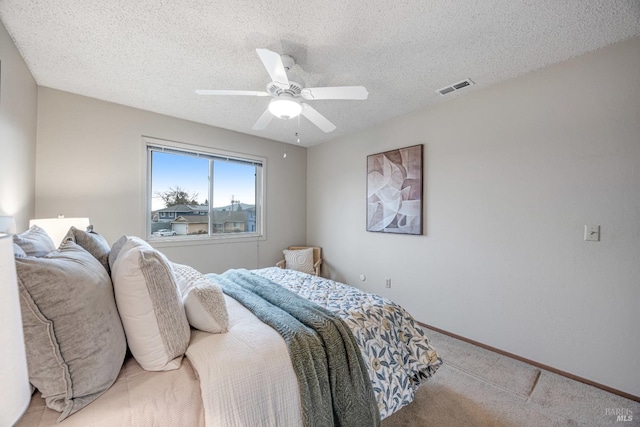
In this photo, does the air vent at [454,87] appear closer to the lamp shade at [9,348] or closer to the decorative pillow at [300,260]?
the decorative pillow at [300,260]

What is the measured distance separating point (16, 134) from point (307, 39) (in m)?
2.36

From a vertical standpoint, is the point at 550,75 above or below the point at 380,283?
above

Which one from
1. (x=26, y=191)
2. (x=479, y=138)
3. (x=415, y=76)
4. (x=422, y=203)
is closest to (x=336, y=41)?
(x=415, y=76)

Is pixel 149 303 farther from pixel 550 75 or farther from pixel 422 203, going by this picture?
pixel 550 75

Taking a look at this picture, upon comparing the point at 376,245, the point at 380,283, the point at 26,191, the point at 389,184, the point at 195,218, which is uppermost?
the point at 389,184

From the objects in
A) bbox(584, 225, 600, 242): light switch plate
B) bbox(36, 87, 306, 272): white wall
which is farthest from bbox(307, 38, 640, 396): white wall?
bbox(36, 87, 306, 272): white wall

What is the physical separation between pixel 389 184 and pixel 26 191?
11.9ft

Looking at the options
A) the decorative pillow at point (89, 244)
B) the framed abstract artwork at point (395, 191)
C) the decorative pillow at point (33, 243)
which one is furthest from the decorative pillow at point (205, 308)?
the framed abstract artwork at point (395, 191)

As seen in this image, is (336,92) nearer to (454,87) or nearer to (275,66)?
(275,66)

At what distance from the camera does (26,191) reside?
7.43ft

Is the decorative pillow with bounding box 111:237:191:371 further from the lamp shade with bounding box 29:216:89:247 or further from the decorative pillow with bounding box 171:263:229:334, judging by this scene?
the lamp shade with bounding box 29:216:89:247

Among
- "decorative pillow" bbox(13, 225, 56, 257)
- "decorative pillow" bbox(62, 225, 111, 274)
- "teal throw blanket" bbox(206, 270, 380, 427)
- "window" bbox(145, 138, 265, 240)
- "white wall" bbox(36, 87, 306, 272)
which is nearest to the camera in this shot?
"decorative pillow" bbox(13, 225, 56, 257)

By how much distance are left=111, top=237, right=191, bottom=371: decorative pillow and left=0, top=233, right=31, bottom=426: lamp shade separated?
0.54 metres

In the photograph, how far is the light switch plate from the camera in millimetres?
1950
